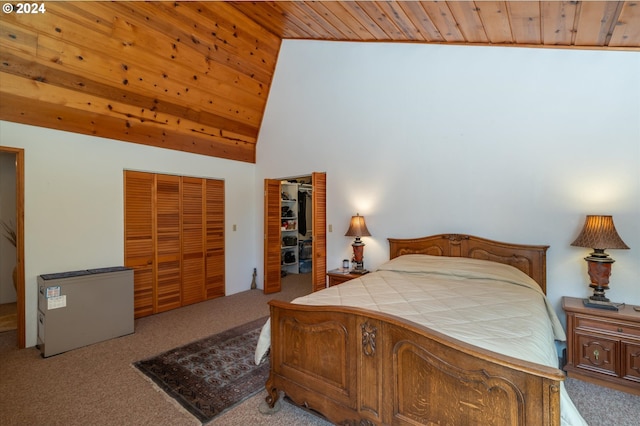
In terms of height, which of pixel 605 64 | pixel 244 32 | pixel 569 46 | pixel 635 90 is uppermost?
pixel 244 32

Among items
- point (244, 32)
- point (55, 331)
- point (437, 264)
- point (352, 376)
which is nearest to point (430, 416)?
point (352, 376)

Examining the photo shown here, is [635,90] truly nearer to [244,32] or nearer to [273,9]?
[273,9]

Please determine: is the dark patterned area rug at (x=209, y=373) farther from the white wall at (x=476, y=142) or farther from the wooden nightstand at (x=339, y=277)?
the white wall at (x=476, y=142)

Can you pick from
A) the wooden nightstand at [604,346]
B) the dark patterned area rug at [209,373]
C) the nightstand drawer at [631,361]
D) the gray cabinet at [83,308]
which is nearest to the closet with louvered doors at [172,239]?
the gray cabinet at [83,308]

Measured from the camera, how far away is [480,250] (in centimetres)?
303

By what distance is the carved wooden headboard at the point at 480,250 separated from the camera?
274 centimetres

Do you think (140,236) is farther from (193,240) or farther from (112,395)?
(112,395)

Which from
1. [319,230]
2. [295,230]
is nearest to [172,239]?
Result: [319,230]

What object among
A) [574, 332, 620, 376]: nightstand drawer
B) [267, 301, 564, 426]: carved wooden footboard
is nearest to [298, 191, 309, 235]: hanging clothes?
[267, 301, 564, 426]: carved wooden footboard

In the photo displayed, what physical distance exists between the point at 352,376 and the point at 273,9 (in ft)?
12.5

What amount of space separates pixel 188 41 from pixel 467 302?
3.95 m

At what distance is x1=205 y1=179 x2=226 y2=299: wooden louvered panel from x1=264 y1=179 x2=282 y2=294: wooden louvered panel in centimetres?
71

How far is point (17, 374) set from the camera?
2.49m

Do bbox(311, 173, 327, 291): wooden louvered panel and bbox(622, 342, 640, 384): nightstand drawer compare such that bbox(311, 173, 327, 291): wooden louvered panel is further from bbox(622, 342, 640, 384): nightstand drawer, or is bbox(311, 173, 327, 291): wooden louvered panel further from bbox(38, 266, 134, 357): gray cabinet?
bbox(622, 342, 640, 384): nightstand drawer
